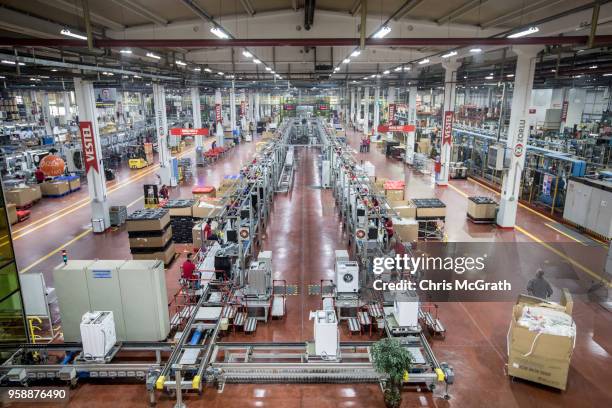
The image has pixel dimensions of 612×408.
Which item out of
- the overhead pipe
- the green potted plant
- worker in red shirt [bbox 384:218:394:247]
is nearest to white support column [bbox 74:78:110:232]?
the overhead pipe

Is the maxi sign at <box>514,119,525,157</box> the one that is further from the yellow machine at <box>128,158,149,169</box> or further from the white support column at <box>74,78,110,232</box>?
the yellow machine at <box>128,158,149,169</box>

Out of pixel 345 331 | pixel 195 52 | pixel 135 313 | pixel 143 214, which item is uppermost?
pixel 195 52

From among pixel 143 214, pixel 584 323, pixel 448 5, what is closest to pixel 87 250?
pixel 143 214

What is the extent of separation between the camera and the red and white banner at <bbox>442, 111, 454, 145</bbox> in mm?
20594

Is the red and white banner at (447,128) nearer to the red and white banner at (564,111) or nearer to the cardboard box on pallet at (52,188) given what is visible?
the red and white banner at (564,111)

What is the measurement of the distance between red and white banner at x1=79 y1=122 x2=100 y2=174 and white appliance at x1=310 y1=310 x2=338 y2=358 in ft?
38.6

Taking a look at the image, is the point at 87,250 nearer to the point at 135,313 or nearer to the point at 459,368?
the point at 135,313

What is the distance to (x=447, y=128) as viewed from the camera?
20.8 metres

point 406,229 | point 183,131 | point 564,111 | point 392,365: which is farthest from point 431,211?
point 564,111

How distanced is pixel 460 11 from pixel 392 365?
9.84m

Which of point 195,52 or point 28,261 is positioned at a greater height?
point 195,52

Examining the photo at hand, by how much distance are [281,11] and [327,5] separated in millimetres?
1470

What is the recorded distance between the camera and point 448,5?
10.9m

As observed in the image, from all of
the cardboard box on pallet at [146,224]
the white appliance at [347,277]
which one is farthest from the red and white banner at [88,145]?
the white appliance at [347,277]
